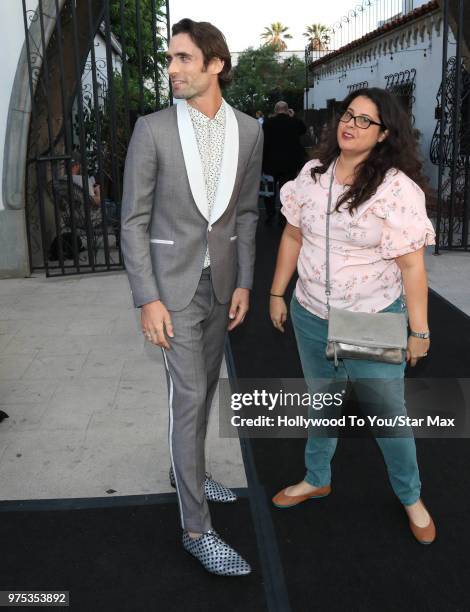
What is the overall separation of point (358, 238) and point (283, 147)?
8.30 metres

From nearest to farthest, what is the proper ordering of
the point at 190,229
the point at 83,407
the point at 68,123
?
1. the point at 190,229
2. the point at 83,407
3. the point at 68,123

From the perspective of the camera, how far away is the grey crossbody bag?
274 cm

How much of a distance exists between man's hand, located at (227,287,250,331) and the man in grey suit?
1.9 inches

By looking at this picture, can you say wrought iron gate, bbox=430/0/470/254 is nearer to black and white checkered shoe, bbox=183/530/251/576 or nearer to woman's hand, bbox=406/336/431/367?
woman's hand, bbox=406/336/431/367

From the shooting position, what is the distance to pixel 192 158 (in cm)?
264

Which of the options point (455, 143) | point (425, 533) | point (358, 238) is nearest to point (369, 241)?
point (358, 238)

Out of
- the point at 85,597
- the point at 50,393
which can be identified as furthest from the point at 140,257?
the point at 50,393

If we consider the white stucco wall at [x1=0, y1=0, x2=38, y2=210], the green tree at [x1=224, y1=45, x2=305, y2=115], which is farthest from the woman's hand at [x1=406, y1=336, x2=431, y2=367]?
the green tree at [x1=224, y1=45, x2=305, y2=115]

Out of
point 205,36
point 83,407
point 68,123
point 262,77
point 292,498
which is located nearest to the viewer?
point 205,36

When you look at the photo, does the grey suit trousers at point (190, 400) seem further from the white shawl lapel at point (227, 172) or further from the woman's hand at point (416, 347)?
the woman's hand at point (416, 347)

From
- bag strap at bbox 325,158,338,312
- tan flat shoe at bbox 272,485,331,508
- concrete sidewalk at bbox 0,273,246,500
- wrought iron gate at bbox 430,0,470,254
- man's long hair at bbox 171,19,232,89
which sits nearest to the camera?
man's long hair at bbox 171,19,232,89

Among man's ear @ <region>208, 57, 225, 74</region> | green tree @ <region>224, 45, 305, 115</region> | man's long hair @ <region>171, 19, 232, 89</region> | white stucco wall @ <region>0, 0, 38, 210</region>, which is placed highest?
green tree @ <region>224, 45, 305, 115</region>

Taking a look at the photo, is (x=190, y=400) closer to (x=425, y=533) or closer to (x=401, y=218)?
(x=401, y=218)

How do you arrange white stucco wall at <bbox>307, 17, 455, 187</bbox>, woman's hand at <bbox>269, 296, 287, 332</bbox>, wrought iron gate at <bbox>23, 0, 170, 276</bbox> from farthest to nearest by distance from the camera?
white stucco wall at <bbox>307, 17, 455, 187</bbox> → wrought iron gate at <bbox>23, 0, 170, 276</bbox> → woman's hand at <bbox>269, 296, 287, 332</bbox>
